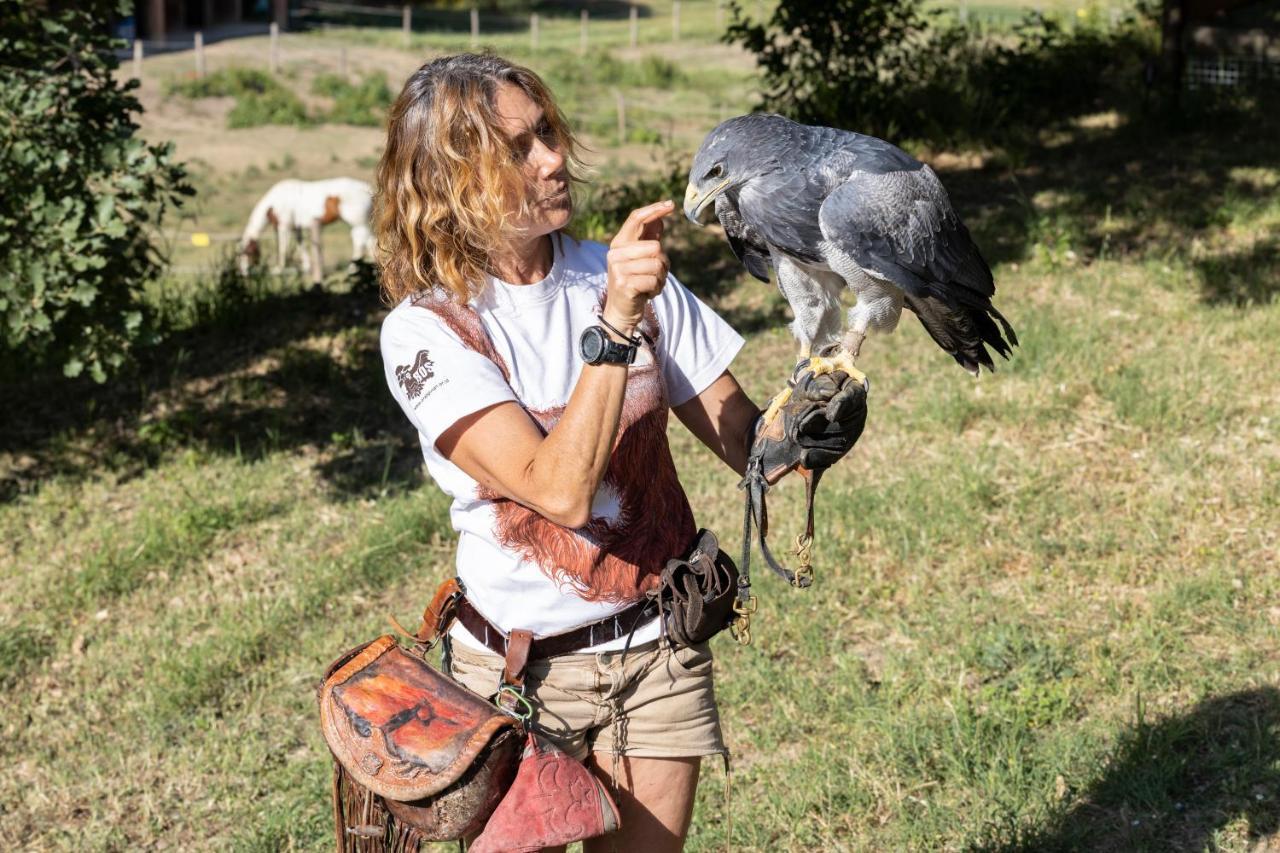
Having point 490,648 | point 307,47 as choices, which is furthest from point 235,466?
point 307,47

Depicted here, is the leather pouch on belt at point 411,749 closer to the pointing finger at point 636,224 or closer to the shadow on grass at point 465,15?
the pointing finger at point 636,224

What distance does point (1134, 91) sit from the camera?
10.3 m

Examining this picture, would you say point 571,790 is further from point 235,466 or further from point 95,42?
point 95,42

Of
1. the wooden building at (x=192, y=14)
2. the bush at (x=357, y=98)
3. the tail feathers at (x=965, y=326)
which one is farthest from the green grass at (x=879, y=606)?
the wooden building at (x=192, y=14)

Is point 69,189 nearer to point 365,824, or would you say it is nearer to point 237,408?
point 237,408

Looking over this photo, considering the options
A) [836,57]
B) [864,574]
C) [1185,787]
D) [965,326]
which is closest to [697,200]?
[965,326]

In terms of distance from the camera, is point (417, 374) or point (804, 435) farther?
point (804, 435)

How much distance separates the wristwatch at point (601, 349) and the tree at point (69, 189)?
12.4 feet

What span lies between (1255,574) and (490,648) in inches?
121

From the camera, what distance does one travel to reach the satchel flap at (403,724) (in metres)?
2.14

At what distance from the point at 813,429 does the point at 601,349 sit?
0.51 meters

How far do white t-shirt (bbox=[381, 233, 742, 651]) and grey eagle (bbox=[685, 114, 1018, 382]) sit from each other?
17.3 inches

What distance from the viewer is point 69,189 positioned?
5316mm

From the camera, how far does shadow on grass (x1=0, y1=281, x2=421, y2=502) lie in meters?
6.09
